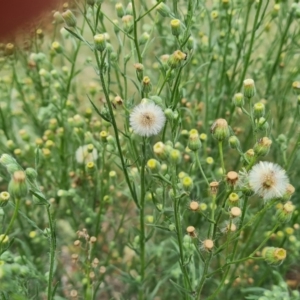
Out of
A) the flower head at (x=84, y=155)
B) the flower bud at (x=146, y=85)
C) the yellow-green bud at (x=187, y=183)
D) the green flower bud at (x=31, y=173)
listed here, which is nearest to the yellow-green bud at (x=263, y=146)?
the yellow-green bud at (x=187, y=183)

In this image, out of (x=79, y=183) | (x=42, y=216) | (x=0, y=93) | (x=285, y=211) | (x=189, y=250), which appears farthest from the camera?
(x=0, y=93)

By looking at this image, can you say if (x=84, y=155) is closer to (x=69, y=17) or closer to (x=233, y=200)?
(x=69, y=17)

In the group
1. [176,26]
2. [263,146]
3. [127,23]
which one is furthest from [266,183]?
[127,23]

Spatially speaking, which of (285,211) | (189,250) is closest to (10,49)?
(189,250)

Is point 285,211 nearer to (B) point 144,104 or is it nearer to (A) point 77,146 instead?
(B) point 144,104

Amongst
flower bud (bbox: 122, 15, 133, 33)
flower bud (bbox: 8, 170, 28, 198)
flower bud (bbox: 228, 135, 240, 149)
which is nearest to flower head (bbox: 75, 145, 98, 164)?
flower bud (bbox: 122, 15, 133, 33)

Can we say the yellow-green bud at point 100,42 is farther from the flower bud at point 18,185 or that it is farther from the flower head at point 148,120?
the flower bud at point 18,185
